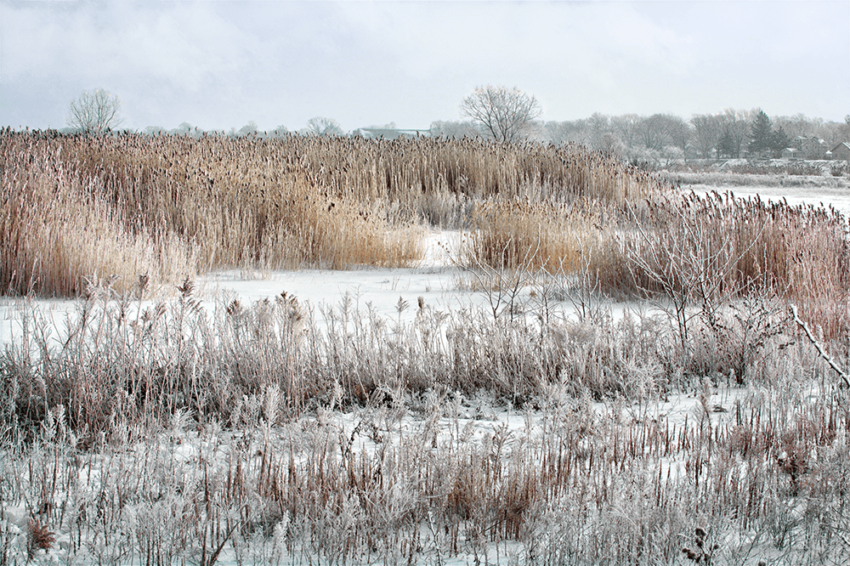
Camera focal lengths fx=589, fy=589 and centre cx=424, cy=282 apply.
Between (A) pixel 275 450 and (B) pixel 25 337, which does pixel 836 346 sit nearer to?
(A) pixel 275 450

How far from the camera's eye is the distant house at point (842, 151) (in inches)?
2537

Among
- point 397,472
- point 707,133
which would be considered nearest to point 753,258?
point 397,472

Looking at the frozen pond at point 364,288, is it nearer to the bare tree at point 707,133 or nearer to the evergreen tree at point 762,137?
the evergreen tree at point 762,137

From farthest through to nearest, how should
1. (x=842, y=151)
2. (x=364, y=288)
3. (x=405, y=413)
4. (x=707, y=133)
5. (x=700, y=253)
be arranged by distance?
(x=707, y=133) < (x=842, y=151) < (x=364, y=288) < (x=700, y=253) < (x=405, y=413)

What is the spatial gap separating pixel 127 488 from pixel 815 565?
230cm

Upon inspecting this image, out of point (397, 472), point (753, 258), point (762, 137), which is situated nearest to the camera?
point (397, 472)

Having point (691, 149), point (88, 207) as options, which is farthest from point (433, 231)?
point (691, 149)

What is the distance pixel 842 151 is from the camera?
66.8 m

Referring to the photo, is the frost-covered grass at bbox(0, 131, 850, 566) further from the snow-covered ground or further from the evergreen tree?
the evergreen tree

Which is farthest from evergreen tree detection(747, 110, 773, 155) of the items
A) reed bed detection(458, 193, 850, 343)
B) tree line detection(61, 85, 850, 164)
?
reed bed detection(458, 193, 850, 343)

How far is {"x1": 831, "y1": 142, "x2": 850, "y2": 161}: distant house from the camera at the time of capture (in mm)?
64438

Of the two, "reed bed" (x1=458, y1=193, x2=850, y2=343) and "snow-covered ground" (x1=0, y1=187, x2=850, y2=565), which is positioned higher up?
"reed bed" (x1=458, y1=193, x2=850, y2=343)

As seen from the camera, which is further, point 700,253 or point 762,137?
point 762,137

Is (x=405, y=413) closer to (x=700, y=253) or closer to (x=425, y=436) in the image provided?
(x=425, y=436)
